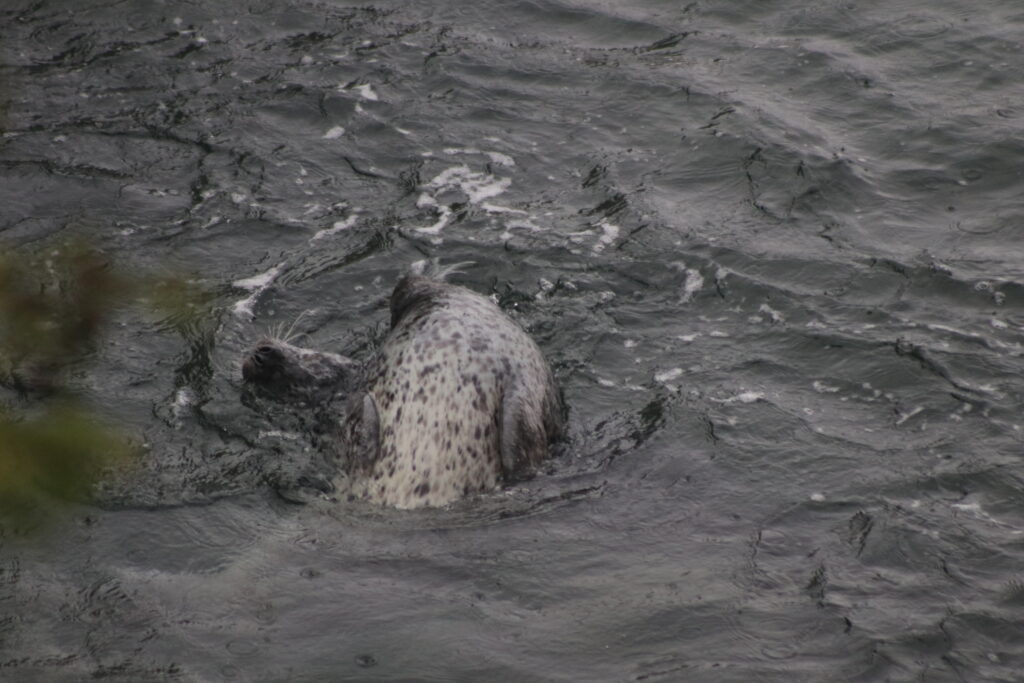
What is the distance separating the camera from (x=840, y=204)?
9562mm

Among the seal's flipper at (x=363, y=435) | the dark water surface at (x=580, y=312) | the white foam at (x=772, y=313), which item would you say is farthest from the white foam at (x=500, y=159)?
the seal's flipper at (x=363, y=435)

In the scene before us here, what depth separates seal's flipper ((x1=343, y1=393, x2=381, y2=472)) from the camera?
6602 millimetres

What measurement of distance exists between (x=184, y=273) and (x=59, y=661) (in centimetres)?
379

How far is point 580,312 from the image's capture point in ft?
27.5

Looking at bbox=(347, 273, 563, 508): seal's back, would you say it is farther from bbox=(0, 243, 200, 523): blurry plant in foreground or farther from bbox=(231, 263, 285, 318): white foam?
bbox=(0, 243, 200, 523): blurry plant in foreground

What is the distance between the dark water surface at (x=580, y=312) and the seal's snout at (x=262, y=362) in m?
0.19

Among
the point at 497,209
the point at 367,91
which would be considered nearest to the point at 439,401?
the point at 497,209

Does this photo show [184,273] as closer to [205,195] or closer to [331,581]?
[205,195]

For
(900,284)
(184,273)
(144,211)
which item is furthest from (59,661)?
(900,284)

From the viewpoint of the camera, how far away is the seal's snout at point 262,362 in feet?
24.1

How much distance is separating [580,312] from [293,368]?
76.1 inches

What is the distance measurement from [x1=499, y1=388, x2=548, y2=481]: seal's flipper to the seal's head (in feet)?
4.13

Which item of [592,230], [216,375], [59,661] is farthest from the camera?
[592,230]

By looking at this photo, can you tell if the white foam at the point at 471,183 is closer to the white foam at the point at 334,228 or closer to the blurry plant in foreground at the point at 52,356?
the white foam at the point at 334,228
